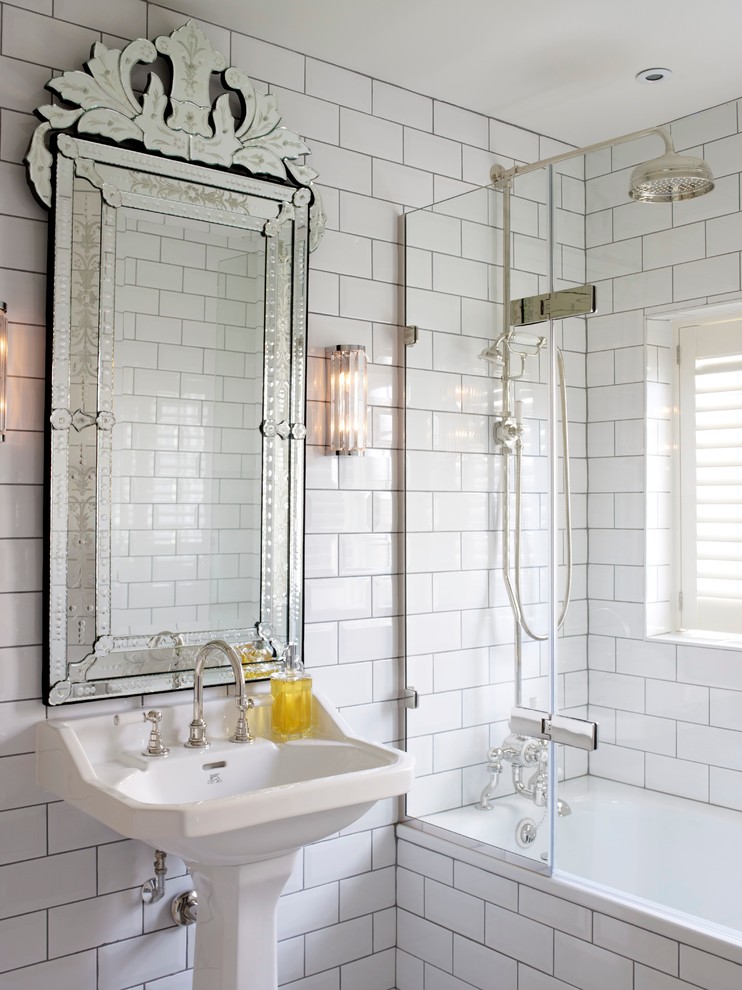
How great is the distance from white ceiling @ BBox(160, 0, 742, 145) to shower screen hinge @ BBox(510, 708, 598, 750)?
182 cm

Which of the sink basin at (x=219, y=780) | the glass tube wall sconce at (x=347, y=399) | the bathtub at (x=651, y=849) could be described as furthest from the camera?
the glass tube wall sconce at (x=347, y=399)

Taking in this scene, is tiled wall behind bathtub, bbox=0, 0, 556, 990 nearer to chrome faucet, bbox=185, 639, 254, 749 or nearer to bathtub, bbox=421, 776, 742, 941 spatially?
chrome faucet, bbox=185, 639, 254, 749

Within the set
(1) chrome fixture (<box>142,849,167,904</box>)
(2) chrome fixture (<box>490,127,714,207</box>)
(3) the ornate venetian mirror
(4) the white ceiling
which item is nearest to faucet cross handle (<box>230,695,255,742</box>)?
(3) the ornate venetian mirror

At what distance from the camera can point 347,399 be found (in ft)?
8.82

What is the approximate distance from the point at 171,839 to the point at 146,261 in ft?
4.50

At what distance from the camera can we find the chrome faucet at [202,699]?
2238mm

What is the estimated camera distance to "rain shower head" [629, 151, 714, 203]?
2.15 metres

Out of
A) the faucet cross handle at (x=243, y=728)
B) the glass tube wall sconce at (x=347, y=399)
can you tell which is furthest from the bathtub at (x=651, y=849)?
the glass tube wall sconce at (x=347, y=399)

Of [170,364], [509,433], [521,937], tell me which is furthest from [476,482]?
[521,937]

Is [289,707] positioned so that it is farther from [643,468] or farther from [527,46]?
[527,46]

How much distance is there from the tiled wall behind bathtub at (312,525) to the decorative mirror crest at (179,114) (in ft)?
0.20

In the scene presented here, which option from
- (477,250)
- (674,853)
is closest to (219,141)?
(477,250)

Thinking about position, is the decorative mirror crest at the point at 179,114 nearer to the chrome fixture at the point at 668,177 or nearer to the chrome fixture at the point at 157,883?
the chrome fixture at the point at 668,177

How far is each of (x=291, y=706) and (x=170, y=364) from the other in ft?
3.08
